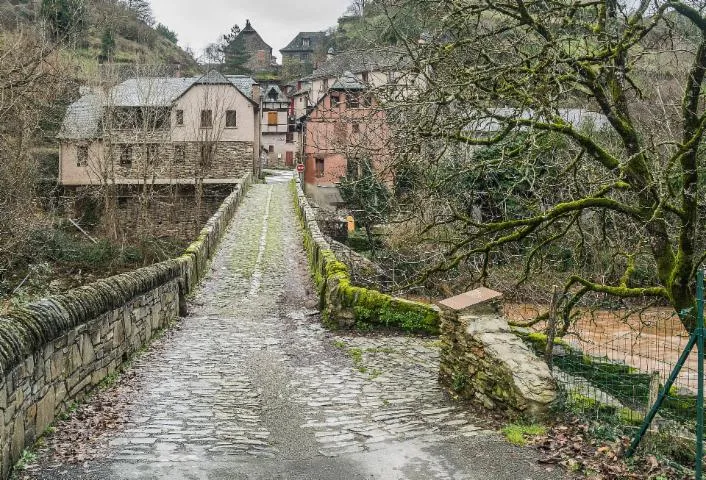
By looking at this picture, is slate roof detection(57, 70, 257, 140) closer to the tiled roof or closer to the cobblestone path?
the tiled roof

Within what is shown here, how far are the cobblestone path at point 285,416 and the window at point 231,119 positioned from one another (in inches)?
1313

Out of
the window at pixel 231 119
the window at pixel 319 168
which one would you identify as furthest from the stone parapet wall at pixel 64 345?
the window at pixel 319 168

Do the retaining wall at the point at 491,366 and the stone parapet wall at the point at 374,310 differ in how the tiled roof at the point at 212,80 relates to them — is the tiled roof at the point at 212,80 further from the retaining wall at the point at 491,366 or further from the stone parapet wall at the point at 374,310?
the retaining wall at the point at 491,366

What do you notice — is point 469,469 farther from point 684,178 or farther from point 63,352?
point 684,178

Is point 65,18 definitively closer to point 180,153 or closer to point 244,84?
point 244,84

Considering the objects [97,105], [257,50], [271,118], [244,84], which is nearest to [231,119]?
[244,84]

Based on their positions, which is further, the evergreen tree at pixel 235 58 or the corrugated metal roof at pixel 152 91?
the evergreen tree at pixel 235 58

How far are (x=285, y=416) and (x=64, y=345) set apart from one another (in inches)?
97.6

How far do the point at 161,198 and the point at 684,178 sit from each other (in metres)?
32.7

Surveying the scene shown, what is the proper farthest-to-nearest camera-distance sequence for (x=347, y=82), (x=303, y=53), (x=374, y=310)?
(x=303, y=53), (x=347, y=82), (x=374, y=310)

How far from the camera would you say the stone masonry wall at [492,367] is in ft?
22.3

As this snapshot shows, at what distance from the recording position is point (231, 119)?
46.2 metres

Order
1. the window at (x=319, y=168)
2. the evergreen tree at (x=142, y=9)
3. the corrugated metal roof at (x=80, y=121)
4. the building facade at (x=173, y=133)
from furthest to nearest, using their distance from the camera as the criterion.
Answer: the evergreen tree at (x=142, y=9) < the window at (x=319, y=168) < the corrugated metal roof at (x=80, y=121) < the building facade at (x=173, y=133)

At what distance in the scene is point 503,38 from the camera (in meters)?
11.7
